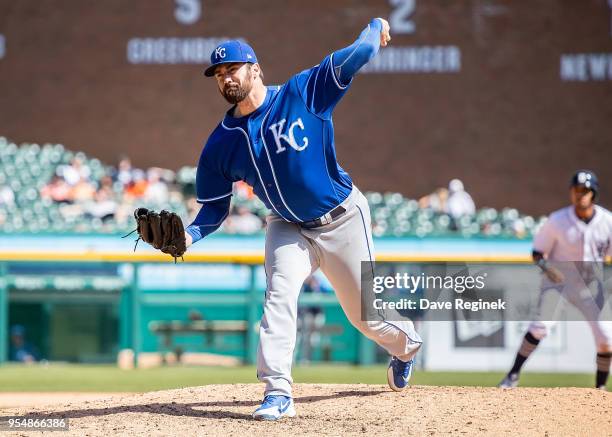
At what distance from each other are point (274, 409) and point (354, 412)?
19.4 inches

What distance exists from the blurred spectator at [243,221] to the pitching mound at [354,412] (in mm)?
7227

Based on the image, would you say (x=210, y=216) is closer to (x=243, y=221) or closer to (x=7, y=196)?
(x=243, y=221)

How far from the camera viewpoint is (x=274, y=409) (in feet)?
14.8

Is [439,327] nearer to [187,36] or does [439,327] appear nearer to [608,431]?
[608,431]

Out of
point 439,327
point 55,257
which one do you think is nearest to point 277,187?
point 439,327

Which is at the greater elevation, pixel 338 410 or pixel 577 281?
pixel 577 281

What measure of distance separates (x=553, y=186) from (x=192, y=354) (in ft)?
27.4

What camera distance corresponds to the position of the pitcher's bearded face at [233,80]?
4.53 m

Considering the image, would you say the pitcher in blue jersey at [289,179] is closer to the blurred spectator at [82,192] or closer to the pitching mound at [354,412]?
the pitching mound at [354,412]

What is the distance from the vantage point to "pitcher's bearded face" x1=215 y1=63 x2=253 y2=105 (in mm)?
4527

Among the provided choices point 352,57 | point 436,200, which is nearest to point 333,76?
point 352,57

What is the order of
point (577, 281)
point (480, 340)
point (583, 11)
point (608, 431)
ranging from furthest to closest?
point (583, 11)
point (480, 340)
point (577, 281)
point (608, 431)

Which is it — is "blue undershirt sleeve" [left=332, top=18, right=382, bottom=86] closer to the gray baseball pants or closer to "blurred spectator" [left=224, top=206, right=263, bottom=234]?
the gray baseball pants

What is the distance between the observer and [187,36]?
16.2 metres
